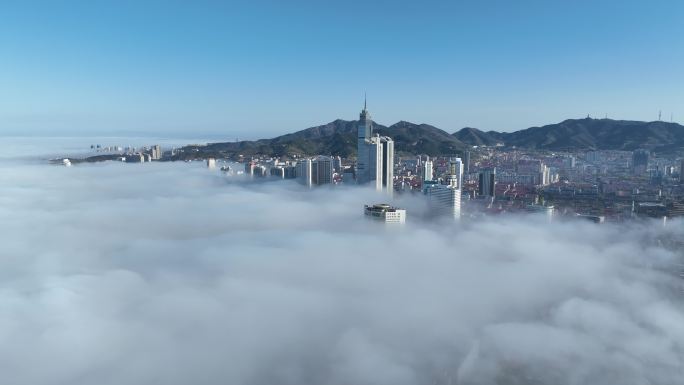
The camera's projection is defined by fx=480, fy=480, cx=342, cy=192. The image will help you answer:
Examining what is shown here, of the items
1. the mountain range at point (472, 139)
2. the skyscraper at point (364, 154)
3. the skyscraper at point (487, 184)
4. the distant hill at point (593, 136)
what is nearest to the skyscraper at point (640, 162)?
the mountain range at point (472, 139)

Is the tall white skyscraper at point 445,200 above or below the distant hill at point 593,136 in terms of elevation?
below

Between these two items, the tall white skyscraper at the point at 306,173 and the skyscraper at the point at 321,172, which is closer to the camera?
the tall white skyscraper at the point at 306,173

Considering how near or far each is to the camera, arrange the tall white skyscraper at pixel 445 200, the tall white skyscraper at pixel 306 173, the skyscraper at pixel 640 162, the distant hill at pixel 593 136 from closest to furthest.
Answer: the tall white skyscraper at pixel 445 200, the tall white skyscraper at pixel 306 173, the skyscraper at pixel 640 162, the distant hill at pixel 593 136

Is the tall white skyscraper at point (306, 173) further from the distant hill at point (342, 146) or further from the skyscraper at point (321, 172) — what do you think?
the distant hill at point (342, 146)

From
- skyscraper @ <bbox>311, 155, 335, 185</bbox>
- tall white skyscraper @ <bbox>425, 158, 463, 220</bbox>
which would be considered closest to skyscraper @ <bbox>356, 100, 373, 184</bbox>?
skyscraper @ <bbox>311, 155, 335, 185</bbox>

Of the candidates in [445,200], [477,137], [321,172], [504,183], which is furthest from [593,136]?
[445,200]

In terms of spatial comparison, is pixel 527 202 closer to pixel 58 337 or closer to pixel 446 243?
pixel 446 243

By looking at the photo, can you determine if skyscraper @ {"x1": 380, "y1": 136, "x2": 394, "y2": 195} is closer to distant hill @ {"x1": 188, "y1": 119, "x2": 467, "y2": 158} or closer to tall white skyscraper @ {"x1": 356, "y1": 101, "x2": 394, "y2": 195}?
tall white skyscraper @ {"x1": 356, "y1": 101, "x2": 394, "y2": 195}
